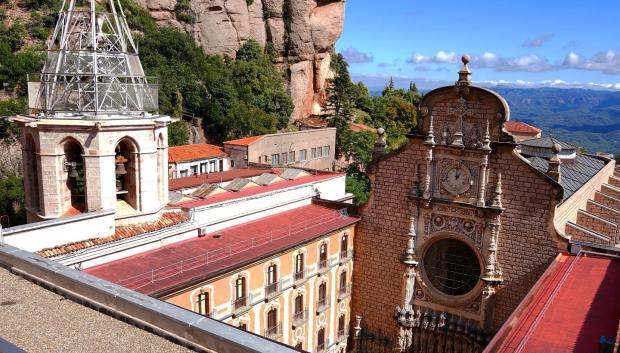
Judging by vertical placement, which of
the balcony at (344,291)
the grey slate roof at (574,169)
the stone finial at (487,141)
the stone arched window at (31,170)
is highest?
the stone finial at (487,141)

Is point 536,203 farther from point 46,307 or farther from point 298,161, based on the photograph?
point 298,161

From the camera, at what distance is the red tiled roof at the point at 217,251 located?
658 inches

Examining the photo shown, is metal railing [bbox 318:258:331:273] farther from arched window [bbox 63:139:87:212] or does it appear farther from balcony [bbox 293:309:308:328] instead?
arched window [bbox 63:139:87:212]

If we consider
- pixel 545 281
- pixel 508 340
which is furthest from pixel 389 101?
pixel 508 340

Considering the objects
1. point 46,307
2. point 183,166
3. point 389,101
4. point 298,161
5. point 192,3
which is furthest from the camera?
point 389,101

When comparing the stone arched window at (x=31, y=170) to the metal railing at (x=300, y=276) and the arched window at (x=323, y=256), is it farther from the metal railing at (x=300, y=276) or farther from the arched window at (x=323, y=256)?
the arched window at (x=323, y=256)

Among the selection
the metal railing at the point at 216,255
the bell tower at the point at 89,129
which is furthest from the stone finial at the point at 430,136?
the bell tower at the point at 89,129

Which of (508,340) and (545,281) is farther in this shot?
(545,281)

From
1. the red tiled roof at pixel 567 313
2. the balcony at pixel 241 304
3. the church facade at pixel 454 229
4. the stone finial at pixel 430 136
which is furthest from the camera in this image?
the stone finial at pixel 430 136

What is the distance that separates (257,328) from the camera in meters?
20.9

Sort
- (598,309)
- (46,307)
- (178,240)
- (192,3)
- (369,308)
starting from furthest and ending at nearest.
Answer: (192,3)
(369,308)
(178,240)
(598,309)
(46,307)

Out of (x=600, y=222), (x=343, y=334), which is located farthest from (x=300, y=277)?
(x=600, y=222)

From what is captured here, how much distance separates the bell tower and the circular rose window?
45.7 feet

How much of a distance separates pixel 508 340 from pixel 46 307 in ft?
36.8
